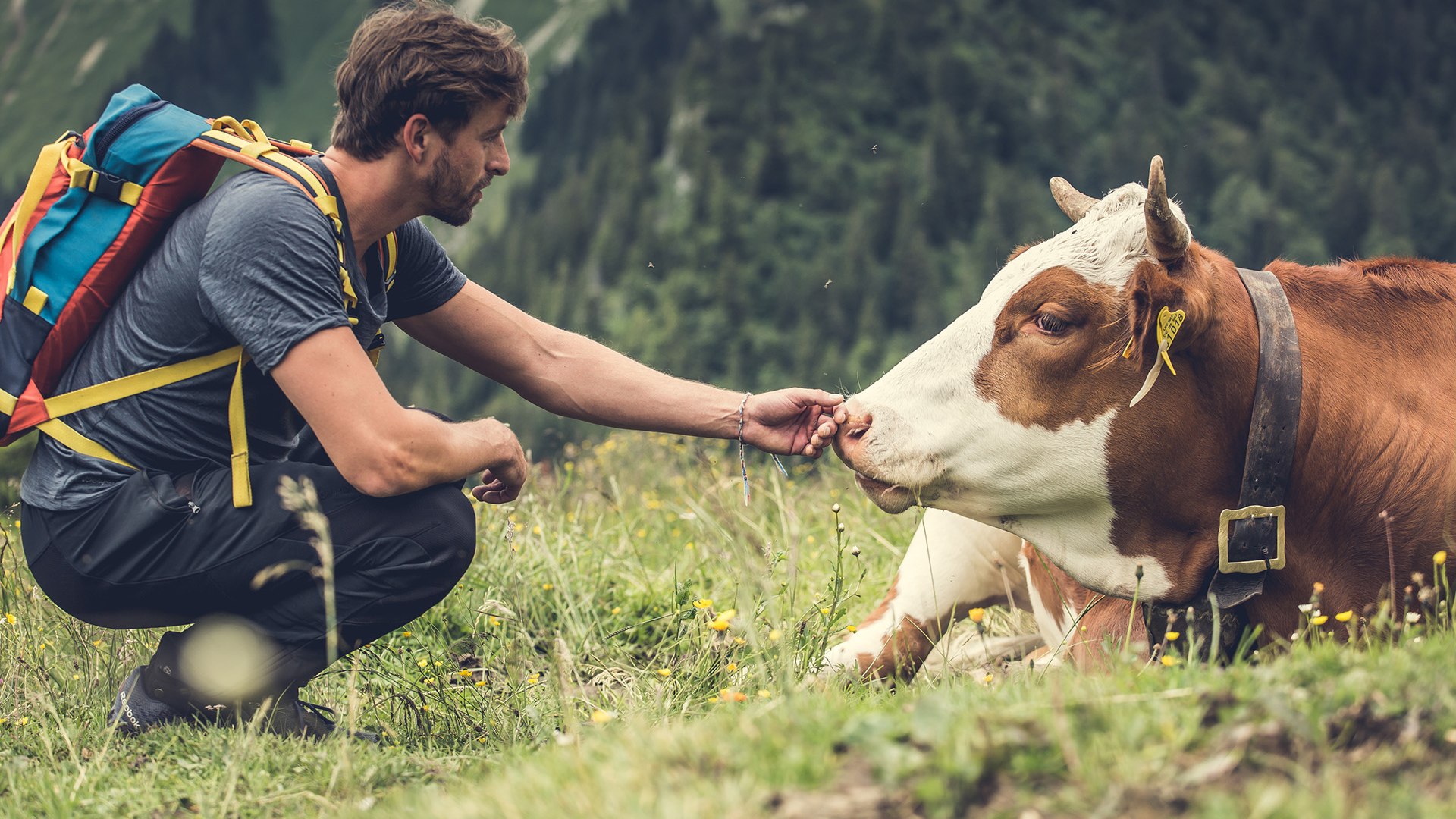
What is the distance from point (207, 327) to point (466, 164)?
2.64 feet

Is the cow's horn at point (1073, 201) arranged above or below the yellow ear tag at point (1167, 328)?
above

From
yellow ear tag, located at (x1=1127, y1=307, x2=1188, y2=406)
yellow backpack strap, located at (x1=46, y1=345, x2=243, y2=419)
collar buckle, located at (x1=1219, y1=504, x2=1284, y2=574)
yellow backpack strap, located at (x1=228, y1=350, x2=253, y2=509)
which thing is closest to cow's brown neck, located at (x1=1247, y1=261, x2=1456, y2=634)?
collar buckle, located at (x1=1219, y1=504, x2=1284, y2=574)

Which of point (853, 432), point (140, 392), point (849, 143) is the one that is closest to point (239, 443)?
point (140, 392)

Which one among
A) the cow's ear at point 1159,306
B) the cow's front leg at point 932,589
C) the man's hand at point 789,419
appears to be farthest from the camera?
the cow's front leg at point 932,589

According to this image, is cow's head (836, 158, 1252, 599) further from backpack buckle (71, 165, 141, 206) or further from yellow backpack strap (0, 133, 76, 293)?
yellow backpack strap (0, 133, 76, 293)

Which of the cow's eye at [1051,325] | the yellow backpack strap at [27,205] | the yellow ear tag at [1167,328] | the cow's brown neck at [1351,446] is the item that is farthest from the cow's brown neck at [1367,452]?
the yellow backpack strap at [27,205]

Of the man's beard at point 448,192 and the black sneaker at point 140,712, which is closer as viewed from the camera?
the black sneaker at point 140,712

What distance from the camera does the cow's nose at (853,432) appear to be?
12.5ft

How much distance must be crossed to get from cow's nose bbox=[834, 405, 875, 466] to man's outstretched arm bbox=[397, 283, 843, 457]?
0.20 m

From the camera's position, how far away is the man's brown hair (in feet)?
11.4

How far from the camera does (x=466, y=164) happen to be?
142 inches

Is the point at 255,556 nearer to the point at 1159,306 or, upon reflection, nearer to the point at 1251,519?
the point at 1159,306

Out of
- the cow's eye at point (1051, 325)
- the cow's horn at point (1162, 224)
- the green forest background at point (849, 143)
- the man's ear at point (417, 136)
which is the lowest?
the cow's eye at point (1051, 325)

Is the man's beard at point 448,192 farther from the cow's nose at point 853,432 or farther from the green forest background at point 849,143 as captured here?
the green forest background at point 849,143
